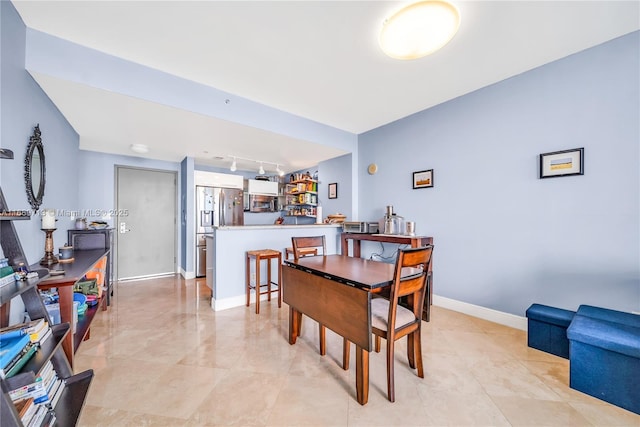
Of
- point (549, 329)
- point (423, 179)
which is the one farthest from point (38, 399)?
point (423, 179)

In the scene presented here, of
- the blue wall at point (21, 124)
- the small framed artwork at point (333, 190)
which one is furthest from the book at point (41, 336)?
the small framed artwork at point (333, 190)

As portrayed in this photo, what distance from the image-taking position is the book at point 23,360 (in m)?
0.97

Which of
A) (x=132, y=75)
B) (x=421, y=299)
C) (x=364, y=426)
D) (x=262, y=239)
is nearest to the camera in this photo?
(x=364, y=426)

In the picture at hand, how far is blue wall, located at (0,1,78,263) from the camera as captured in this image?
148cm

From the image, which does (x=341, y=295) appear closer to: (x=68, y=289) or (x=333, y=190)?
(x=68, y=289)

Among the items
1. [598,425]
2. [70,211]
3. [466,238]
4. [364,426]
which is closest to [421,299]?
[364,426]

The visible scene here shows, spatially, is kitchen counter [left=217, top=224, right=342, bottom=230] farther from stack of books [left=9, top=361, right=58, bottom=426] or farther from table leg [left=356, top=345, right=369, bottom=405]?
table leg [left=356, top=345, right=369, bottom=405]

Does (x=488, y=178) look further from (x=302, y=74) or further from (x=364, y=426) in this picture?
(x=364, y=426)

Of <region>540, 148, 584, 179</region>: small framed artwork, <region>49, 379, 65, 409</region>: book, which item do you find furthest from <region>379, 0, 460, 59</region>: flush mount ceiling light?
<region>49, 379, 65, 409</region>: book

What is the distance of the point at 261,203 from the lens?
17.6 feet

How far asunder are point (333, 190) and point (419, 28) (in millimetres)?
2932

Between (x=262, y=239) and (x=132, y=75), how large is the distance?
2.09 meters

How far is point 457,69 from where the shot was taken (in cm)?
222

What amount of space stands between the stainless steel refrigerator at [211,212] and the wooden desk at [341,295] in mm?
2820
